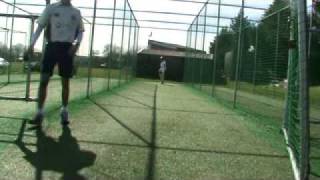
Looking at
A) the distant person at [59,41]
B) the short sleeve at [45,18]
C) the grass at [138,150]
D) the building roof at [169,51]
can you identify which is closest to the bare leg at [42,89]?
the distant person at [59,41]

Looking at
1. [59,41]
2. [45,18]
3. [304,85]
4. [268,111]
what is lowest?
[268,111]

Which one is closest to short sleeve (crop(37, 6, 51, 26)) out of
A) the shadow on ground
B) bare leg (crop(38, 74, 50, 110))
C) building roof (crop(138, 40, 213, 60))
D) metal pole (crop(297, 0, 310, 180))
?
bare leg (crop(38, 74, 50, 110))

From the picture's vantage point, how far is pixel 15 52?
22.7 metres

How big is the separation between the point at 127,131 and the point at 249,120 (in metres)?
Result: 3.40

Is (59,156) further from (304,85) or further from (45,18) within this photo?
(304,85)

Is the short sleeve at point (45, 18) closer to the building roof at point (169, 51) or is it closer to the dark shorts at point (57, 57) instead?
the dark shorts at point (57, 57)

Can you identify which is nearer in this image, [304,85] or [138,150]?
[304,85]

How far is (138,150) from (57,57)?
6.38 ft

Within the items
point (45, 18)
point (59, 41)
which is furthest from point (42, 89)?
point (45, 18)

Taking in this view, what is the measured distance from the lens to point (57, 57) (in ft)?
25.3

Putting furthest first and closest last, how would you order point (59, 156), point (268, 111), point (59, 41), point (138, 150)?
point (268, 111) → point (59, 41) → point (138, 150) → point (59, 156)

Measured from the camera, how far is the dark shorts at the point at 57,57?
25.3ft

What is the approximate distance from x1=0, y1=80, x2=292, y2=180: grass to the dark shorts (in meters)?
0.75

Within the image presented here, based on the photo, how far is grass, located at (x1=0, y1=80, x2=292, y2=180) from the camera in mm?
5586
